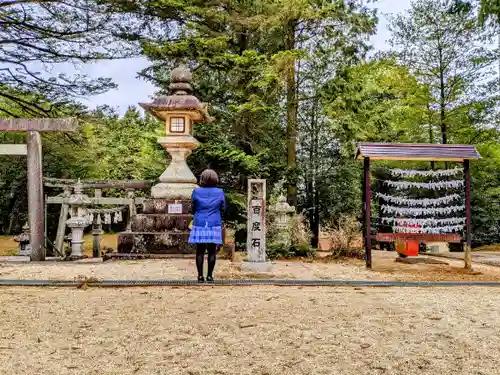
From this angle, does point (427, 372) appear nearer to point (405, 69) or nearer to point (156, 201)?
point (156, 201)

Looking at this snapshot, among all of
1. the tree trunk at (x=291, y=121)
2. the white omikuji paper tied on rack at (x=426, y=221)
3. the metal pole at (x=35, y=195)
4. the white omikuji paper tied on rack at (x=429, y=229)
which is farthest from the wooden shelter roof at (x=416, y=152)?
the metal pole at (x=35, y=195)

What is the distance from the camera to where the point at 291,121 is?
1292 cm

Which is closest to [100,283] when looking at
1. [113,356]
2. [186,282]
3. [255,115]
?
[186,282]

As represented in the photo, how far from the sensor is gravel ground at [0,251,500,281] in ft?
22.0

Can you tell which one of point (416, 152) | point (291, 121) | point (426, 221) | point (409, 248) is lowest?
point (409, 248)

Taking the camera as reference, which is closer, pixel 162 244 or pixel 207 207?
pixel 207 207

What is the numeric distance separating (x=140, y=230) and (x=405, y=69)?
10482 mm

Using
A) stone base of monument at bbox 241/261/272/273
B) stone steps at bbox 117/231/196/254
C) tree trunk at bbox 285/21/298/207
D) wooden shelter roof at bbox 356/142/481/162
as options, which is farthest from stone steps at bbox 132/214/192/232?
tree trunk at bbox 285/21/298/207

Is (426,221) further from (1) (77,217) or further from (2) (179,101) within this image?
(1) (77,217)

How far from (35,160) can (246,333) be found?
22.6 ft

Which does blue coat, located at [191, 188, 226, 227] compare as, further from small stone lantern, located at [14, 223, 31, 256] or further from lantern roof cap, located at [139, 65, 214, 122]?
small stone lantern, located at [14, 223, 31, 256]

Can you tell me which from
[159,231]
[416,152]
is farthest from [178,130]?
[416,152]

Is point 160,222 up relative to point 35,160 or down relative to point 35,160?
down

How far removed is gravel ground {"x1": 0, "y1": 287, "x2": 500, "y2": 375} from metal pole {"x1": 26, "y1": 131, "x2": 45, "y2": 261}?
3.67 m
